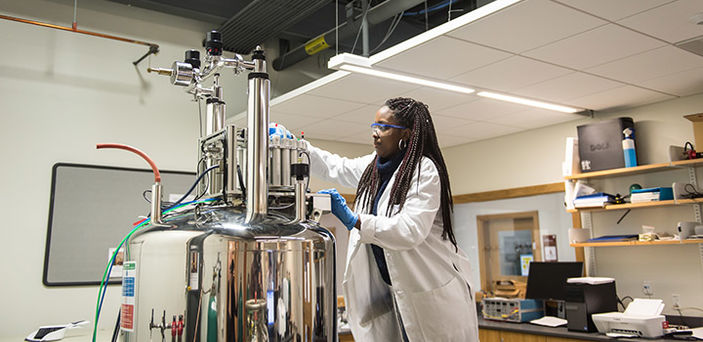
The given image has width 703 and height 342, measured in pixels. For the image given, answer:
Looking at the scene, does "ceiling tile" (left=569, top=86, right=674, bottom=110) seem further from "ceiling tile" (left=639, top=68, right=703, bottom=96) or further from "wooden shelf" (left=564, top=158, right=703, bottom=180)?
"wooden shelf" (left=564, top=158, right=703, bottom=180)

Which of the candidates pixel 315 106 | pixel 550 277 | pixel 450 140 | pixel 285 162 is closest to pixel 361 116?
pixel 315 106

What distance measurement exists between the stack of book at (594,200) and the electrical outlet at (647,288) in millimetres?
637

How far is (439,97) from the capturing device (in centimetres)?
368

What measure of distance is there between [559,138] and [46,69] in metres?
4.07

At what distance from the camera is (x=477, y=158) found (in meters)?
5.23

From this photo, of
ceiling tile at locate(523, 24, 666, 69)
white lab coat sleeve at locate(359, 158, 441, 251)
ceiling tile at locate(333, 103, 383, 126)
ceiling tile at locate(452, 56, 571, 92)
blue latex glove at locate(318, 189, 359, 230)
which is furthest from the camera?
ceiling tile at locate(333, 103, 383, 126)

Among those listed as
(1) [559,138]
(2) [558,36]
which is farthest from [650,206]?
(2) [558,36]

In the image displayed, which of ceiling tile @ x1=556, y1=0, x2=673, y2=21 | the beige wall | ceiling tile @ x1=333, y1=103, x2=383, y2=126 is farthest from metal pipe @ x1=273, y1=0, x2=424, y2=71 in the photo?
the beige wall

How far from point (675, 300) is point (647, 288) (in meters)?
0.19

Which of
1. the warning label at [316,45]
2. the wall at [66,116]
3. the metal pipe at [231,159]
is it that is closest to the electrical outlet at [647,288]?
the warning label at [316,45]

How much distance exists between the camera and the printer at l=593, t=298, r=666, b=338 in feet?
10.4

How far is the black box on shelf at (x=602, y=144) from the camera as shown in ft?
12.8

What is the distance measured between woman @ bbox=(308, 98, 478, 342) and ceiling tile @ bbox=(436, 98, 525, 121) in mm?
1890

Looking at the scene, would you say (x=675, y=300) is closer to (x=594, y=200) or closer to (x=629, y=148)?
(x=594, y=200)
